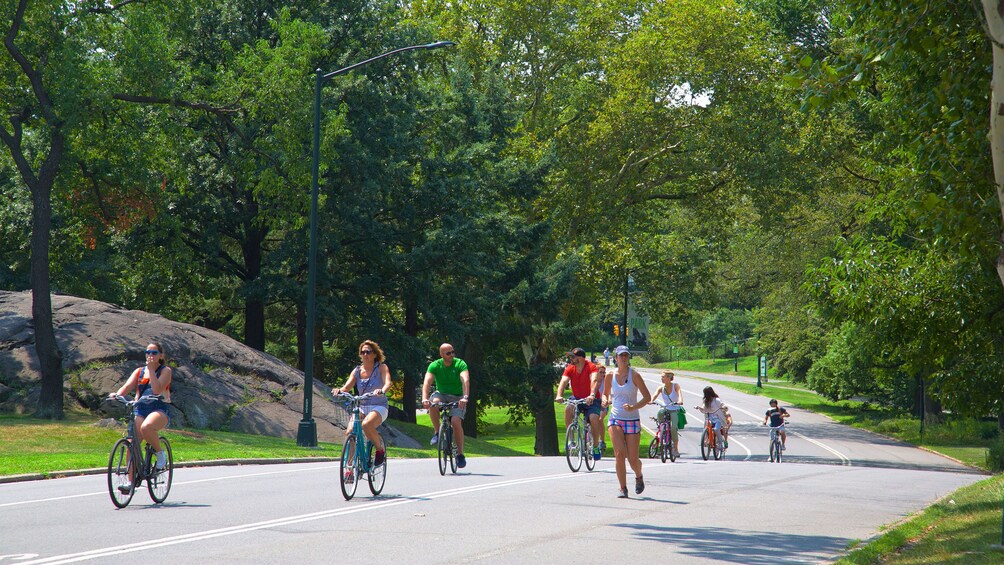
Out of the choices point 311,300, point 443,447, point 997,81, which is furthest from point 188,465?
point 997,81

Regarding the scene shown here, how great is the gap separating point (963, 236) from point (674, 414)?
12.7 metres

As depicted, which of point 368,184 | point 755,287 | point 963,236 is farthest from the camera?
point 755,287

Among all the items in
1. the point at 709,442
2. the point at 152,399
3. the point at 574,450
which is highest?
the point at 152,399

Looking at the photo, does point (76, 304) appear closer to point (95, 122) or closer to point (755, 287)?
point (95, 122)

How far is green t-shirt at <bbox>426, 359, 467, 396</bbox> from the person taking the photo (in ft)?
53.1

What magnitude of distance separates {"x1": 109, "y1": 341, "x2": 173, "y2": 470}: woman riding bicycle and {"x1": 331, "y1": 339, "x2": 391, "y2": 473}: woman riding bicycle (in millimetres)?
1932

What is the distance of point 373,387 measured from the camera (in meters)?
13.0

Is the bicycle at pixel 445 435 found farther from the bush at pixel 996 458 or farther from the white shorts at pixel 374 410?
the bush at pixel 996 458

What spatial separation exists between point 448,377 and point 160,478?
5.03 meters

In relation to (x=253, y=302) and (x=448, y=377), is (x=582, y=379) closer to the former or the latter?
(x=448, y=377)

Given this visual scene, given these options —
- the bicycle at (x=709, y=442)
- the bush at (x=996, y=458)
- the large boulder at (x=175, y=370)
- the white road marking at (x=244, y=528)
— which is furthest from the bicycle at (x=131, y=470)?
the bush at (x=996, y=458)

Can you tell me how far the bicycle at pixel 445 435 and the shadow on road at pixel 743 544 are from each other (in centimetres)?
531

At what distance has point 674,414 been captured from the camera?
24.5 meters

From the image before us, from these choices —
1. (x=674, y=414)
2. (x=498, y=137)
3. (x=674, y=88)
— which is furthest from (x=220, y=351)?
(x=674, y=88)
